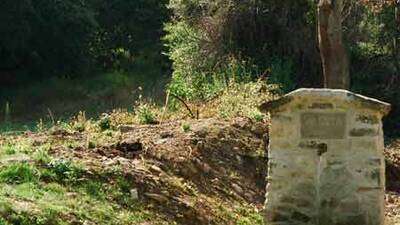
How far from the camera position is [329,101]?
8992mm

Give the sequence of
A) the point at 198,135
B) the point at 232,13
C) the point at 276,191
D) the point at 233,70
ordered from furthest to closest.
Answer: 1. the point at 232,13
2. the point at 233,70
3. the point at 198,135
4. the point at 276,191

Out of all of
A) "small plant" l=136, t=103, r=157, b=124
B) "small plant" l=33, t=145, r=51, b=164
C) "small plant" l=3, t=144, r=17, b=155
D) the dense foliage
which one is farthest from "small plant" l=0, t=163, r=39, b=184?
the dense foliage

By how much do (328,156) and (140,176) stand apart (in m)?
2.20

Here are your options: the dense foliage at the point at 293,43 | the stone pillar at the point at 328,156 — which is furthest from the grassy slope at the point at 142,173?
the dense foliage at the point at 293,43

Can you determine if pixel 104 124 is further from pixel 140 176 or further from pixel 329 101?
pixel 329 101

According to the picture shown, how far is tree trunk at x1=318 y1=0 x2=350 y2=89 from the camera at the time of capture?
52.2 feet

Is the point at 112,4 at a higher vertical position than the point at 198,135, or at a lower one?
higher

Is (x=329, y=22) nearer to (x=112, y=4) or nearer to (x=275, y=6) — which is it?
(x=275, y=6)

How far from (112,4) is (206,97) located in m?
19.7

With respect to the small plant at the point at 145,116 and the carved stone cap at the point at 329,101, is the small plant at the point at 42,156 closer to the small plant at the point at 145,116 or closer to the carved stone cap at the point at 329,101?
the carved stone cap at the point at 329,101

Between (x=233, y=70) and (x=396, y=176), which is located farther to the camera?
(x=233, y=70)

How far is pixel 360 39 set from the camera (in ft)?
70.3

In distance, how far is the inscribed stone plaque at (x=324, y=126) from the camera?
9115 mm

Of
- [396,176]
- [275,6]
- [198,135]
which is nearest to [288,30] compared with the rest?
[275,6]
